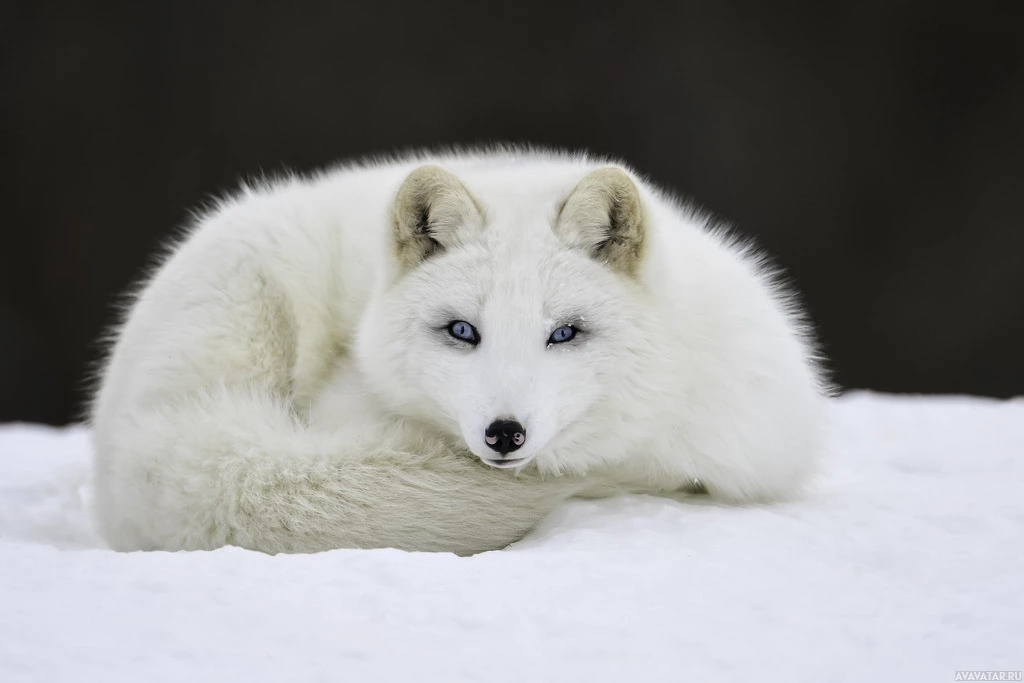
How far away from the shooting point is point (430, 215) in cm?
221

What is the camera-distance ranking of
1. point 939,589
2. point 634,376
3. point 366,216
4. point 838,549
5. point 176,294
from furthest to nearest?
1. point 366,216
2. point 176,294
3. point 634,376
4. point 838,549
5. point 939,589

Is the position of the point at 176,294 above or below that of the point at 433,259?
below

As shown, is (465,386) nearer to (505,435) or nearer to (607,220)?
(505,435)

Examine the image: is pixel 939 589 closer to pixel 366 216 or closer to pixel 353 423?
pixel 353 423

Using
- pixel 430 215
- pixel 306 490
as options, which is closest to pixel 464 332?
pixel 430 215

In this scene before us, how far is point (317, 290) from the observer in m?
2.63

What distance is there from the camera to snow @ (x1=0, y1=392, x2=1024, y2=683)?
57.9 inches

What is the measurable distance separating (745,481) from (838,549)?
37 centimetres

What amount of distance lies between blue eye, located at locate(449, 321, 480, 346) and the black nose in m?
0.25

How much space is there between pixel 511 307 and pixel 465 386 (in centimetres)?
18

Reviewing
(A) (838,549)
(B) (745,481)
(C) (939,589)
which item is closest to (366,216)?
(B) (745,481)

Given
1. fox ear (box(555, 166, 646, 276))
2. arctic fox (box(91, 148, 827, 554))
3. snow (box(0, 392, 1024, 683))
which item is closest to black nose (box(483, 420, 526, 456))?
arctic fox (box(91, 148, 827, 554))

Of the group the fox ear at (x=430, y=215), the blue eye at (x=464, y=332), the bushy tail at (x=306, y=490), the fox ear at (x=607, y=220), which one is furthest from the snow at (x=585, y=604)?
the fox ear at (x=430, y=215)

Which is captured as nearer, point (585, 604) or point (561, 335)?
point (585, 604)
